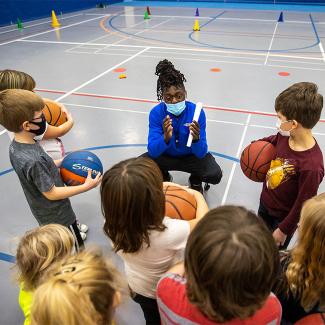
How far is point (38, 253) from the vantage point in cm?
158

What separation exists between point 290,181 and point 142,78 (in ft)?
17.1

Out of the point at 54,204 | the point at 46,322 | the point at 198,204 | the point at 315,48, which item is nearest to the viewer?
the point at 46,322

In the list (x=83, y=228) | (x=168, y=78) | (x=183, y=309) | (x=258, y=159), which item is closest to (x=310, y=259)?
(x=183, y=309)

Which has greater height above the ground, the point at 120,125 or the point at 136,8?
the point at 136,8

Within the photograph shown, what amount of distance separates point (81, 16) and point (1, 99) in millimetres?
13767

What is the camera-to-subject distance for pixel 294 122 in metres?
2.10

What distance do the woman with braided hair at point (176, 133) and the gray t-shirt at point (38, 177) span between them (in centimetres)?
111

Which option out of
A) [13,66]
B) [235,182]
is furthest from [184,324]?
[13,66]

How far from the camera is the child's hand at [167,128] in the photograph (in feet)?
9.34

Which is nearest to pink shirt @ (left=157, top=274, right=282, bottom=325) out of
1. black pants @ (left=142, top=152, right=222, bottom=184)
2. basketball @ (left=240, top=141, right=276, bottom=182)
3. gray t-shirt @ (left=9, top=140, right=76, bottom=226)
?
gray t-shirt @ (left=9, top=140, right=76, bottom=226)

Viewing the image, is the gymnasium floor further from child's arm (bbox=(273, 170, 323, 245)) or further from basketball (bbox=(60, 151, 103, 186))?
child's arm (bbox=(273, 170, 323, 245))

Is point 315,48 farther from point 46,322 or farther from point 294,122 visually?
point 46,322

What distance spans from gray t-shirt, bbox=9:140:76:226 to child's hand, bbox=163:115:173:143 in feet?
3.43

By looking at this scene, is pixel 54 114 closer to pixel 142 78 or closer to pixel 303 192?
pixel 303 192
